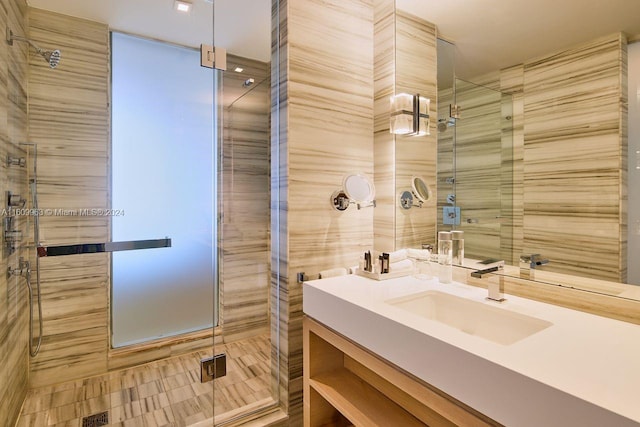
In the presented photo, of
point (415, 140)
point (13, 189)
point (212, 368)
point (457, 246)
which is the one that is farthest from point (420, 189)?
point (13, 189)

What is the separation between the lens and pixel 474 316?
127cm

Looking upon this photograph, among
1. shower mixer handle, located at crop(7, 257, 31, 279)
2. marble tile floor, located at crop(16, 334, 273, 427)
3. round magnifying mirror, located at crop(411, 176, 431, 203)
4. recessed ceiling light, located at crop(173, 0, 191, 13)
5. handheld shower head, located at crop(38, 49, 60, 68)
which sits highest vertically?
recessed ceiling light, located at crop(173, 0, 191, 13)

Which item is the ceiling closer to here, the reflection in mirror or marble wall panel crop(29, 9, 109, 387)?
the reflection in mirror

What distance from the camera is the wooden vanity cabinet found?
1.05 m

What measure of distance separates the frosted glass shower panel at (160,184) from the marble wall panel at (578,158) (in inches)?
75.2

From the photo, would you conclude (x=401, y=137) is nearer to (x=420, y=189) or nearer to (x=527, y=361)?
(x=420, y=189)

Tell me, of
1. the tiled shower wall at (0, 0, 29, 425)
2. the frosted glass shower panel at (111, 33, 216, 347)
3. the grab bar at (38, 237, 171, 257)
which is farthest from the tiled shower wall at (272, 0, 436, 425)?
the tiled shower wall at (0, 0, 29, 425)

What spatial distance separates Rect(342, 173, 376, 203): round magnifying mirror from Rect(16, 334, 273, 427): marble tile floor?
1.16m

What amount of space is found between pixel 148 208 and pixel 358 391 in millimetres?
1712

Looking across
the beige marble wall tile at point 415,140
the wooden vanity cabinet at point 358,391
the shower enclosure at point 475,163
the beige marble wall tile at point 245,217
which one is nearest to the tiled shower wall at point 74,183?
the beige marble wall tile at point 245,217

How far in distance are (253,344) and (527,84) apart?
2.30 meters

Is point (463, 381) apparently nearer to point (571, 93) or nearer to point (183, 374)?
point (571, 93)

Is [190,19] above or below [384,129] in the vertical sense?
above

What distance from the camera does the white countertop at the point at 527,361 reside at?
2.23 feet
